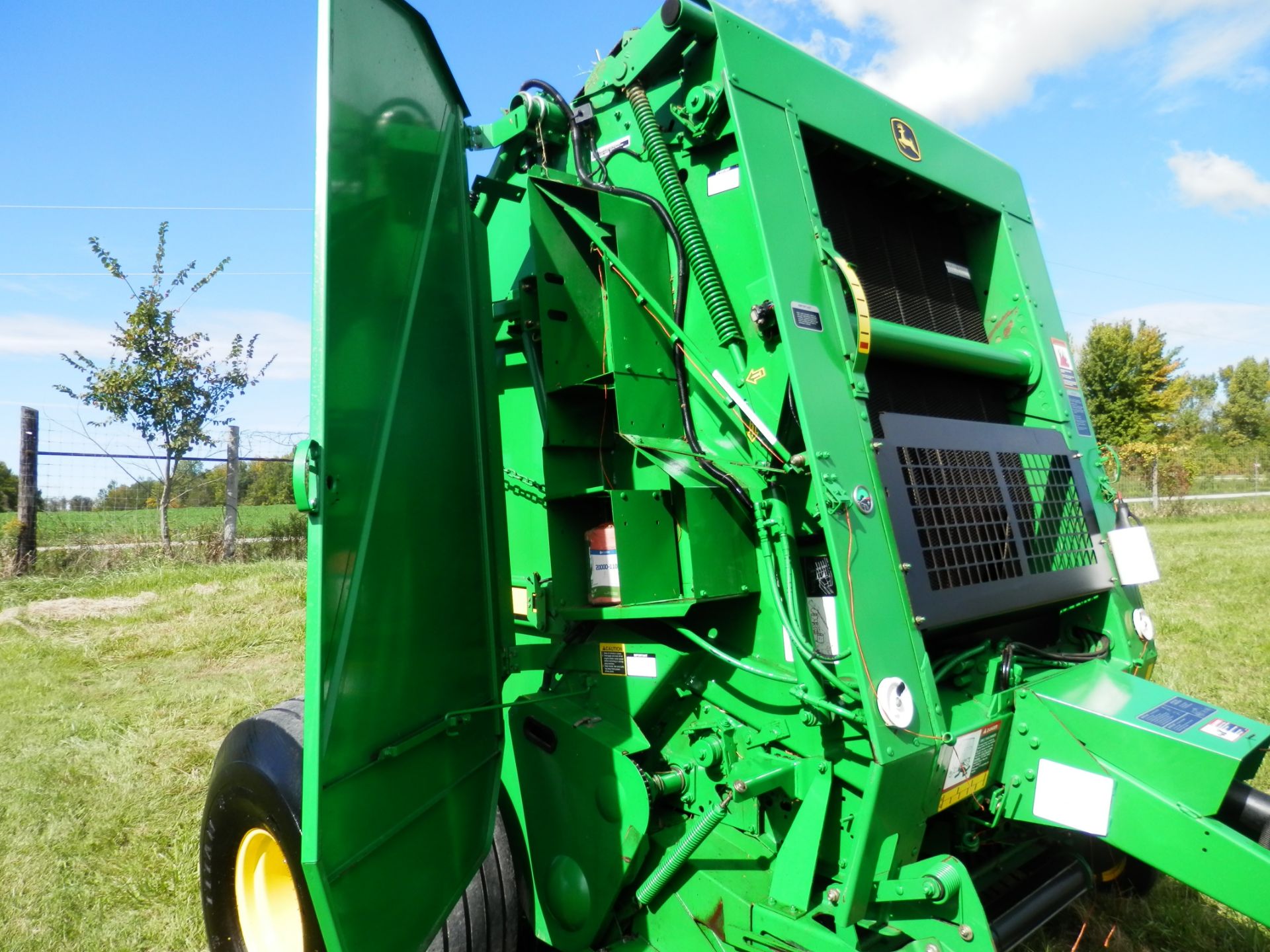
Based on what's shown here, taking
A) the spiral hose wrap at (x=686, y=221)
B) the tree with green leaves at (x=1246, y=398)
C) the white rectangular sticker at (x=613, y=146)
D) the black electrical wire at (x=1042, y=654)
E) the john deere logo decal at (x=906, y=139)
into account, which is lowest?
the black electrical wire at (x=1042, y=654)

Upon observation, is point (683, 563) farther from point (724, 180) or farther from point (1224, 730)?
point (1224, 730)

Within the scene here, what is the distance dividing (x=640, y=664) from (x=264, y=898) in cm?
149

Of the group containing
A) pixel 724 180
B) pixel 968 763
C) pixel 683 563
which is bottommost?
pixel 968 763

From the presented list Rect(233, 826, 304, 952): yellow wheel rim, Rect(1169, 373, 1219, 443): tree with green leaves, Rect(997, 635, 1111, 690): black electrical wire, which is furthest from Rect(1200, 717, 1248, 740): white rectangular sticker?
Rect(1169, 373, 1219, 443): tree with green leaves

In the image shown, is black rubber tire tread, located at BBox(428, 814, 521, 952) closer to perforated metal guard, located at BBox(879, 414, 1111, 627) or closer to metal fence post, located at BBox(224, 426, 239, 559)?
perforated metal guard, located at BBox(879, 414, 1111, 627)

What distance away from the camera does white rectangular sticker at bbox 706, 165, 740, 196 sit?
2.54m

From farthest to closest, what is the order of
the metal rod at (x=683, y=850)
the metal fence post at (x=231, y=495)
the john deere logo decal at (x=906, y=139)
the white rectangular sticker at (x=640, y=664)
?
the metal fence post at (x=231, y=495), the john deere logo decal at (x=906, y=139), the white rectangular sticker at (x=640, y=664), the metal rod at (x=683, y=850)

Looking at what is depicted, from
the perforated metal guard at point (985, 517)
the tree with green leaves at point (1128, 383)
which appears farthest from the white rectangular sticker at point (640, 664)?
the tree with green leaves at point (1128, 383)

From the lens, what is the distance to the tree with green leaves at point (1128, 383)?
2498cm

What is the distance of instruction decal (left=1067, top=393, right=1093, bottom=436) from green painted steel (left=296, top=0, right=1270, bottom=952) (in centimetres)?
53

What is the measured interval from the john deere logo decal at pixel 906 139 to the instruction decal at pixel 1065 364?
38.9 inches

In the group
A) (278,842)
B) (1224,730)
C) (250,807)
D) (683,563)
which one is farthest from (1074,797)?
(250,807)

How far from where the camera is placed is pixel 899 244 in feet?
10.5

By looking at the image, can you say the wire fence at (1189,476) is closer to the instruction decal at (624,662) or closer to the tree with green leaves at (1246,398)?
the instruction decal at (624,662)
